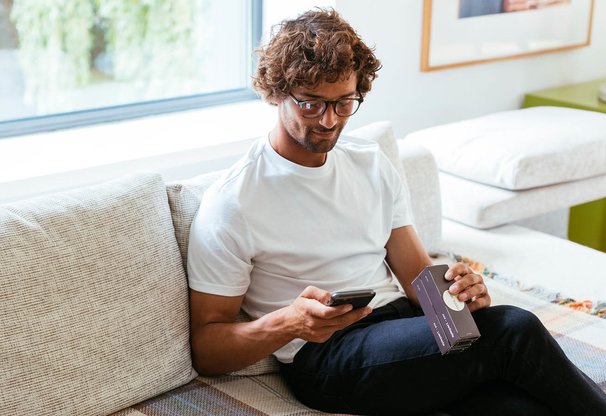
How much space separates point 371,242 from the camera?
77.9 inches

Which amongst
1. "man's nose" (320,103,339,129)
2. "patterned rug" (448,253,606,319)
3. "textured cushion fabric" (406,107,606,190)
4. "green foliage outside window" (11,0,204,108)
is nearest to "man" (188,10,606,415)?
"man's nose" (320,103,339,129)

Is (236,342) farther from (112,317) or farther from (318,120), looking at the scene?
(318,120)

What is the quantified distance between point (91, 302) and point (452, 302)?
66cm

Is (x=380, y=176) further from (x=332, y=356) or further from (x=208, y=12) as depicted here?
(x=208, y=12)

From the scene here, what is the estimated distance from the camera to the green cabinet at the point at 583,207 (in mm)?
3322

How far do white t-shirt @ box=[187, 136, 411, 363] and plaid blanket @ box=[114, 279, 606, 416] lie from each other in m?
0.08

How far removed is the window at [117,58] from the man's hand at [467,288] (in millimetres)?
1406

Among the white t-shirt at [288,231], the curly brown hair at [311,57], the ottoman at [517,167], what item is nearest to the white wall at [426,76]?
the ottoman at [517,167]

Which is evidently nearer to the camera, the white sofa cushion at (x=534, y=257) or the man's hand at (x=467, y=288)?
Result: the man's hand at (x=467, y=288)

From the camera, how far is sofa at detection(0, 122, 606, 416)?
166 cm

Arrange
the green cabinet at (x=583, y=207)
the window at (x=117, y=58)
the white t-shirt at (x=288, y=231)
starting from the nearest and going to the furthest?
the white t-shirt at (x=288, y=231) < the window at (x=117, y=58) < the green cabinet at (x=583, y=207)

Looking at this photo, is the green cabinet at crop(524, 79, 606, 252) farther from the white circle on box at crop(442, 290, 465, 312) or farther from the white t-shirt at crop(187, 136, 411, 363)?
the white circle on box at crop(442, 290, 465, 312)

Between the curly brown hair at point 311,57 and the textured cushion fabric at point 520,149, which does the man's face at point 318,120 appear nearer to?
the curly brown hair at point 311,57

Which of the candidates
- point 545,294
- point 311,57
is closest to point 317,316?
point 311,57
